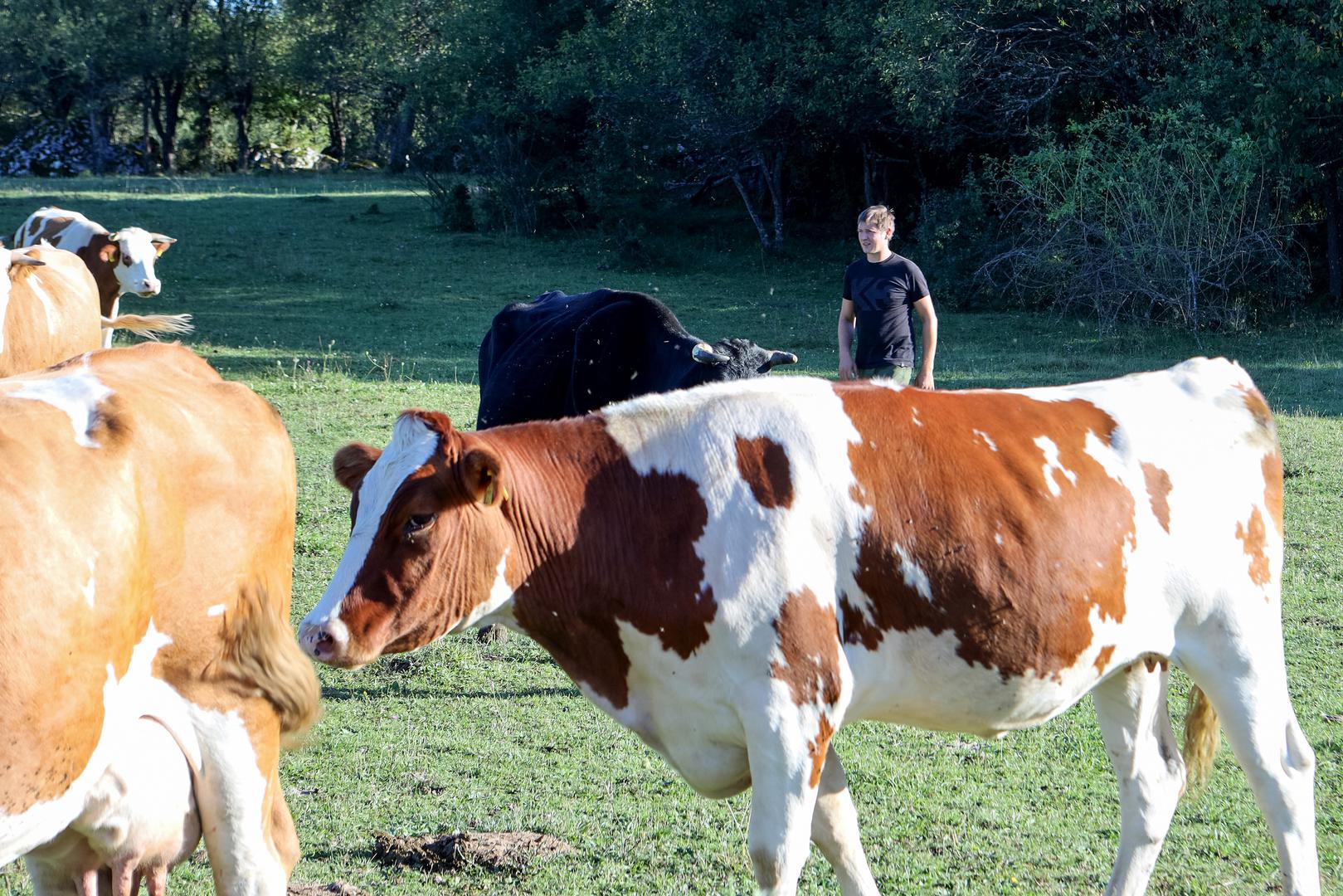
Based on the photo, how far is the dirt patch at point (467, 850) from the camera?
13.4ft

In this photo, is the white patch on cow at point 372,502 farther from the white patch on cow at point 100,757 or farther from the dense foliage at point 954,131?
the dense foliage at point 954,131

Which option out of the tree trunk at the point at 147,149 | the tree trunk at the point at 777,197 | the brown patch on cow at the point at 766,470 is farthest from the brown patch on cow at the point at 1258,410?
the tree trunk at the point at 147,149

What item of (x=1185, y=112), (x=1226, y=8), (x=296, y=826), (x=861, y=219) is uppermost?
(x=1226, y=8)

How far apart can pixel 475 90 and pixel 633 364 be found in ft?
70.5

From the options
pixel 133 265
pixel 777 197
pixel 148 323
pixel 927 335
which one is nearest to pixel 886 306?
pixel 927 335

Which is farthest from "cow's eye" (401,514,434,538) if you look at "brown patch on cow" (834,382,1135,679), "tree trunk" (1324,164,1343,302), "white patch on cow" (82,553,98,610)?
"tree trunk" (1324,164,1343,302)

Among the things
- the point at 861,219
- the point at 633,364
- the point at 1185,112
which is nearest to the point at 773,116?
the point at 1185,112

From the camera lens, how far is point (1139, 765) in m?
3.87

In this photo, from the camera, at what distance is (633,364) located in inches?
224

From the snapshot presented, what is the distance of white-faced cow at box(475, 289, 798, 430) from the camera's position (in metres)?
5.23

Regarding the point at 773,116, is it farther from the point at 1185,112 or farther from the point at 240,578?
the point at 240,578

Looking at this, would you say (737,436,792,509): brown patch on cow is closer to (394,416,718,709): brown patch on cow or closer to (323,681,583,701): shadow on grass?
(394,416,718,709): brown patch on cow

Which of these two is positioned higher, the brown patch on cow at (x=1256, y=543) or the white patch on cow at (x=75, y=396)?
the white patch on cow at (x=75, y=396)

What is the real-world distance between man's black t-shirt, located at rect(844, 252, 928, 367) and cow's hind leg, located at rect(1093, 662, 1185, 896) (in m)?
3.42
